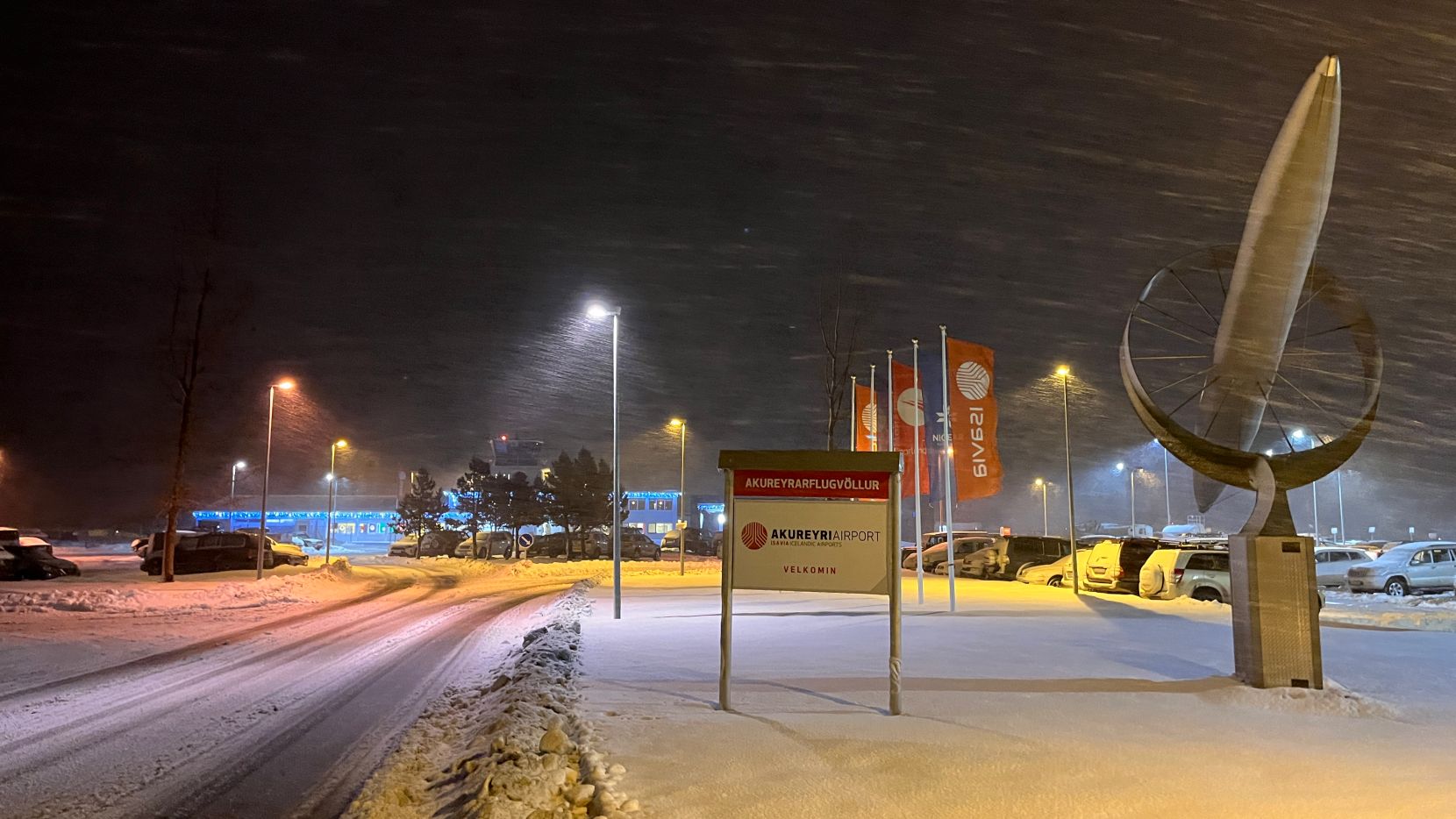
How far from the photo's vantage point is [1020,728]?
7746 millimetres

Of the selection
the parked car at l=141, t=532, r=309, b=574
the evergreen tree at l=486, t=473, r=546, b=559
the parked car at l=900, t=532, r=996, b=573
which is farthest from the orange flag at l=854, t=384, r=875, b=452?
the evergreen tree at l=486, t=473, r=546, b=559

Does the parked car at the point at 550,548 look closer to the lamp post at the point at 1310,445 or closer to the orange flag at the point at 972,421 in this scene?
the lamp post at the point at 1310,445

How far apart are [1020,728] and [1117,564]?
21.0m

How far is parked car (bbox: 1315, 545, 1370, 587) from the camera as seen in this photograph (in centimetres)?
2989

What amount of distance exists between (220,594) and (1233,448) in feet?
83.3

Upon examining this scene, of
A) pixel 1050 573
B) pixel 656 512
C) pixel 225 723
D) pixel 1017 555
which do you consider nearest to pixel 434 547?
pixel 1017 555

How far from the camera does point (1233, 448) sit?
10.6 meters

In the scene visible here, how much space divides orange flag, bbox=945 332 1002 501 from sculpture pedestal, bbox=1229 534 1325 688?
10082mm

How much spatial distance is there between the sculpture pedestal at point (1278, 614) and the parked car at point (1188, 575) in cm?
1474

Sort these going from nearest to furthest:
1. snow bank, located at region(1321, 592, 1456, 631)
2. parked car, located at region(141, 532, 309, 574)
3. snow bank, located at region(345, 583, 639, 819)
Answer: snow bank, located at region(345, 583, 639, 819) → snow bank, located at region(1321, 592, 1456, 631) → parked car, located at region(141, 532, 309, 574)

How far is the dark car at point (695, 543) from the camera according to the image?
6400 cm

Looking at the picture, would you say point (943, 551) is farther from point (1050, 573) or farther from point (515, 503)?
point (515, 503)

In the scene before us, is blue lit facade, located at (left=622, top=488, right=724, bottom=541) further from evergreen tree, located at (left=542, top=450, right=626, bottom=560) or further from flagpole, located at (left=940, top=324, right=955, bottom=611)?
flagpole, located at (left=940, top=324, right=955, bottom=611)

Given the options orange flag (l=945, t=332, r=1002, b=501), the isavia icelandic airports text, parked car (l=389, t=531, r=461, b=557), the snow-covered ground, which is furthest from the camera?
parked car (l=389, t=531, r=461, b=557)
